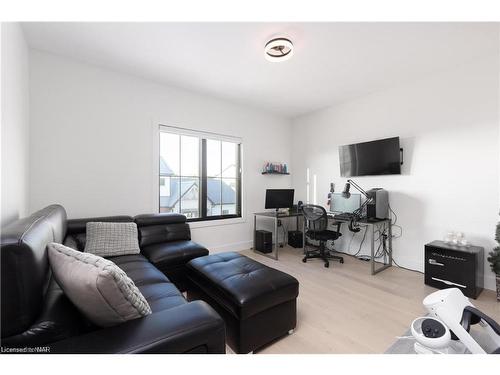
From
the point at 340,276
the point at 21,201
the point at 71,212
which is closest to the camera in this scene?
the point at 21,201

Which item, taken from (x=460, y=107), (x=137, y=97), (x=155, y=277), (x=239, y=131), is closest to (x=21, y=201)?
(x=155, y=277)

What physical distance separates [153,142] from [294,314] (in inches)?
110

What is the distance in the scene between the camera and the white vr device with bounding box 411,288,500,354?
2.76 feet

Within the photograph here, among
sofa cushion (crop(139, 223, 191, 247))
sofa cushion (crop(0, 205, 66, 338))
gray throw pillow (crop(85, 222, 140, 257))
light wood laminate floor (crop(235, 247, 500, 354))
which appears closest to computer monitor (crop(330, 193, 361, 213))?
light wood laminate floor (crop(235, 247, 500, 354))

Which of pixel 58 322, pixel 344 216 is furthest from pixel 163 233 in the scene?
pixel 344 216

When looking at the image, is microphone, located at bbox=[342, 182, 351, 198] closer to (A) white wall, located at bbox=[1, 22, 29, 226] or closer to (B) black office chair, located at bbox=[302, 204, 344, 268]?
(B) black office chair, located at bbox=[302, 204, 344, 268]

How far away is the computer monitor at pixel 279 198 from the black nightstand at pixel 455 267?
2.11 meters

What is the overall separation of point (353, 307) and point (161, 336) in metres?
1.97

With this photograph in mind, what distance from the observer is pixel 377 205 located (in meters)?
3.14

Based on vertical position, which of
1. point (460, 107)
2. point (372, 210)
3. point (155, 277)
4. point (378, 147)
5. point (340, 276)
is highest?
point (460, 107)

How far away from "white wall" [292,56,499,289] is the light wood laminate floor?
62cm

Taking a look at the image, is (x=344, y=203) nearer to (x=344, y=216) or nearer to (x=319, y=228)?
(x=344, y=216)

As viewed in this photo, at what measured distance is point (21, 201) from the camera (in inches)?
80.0

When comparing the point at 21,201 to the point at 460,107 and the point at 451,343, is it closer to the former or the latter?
the point at 451,343
